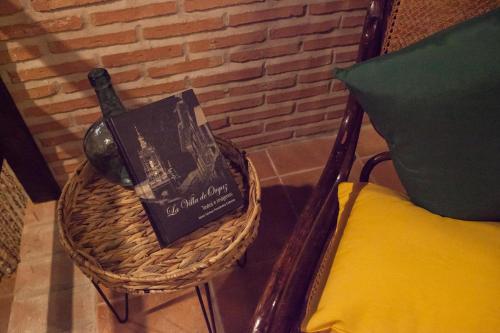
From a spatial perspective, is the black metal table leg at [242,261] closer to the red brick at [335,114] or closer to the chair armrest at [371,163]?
the chair armrest at [371,163]

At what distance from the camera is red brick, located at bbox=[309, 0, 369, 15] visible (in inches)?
52.8

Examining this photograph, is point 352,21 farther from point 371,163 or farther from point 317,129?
point 371,163

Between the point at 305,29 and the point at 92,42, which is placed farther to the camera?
the point at 305,29

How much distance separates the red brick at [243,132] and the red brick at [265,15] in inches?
18.6

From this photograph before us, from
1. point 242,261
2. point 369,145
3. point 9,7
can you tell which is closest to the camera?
point 9,7

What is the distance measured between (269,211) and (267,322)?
0.90m

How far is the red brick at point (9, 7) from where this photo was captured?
1059mm

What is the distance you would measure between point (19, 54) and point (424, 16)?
1109 mm

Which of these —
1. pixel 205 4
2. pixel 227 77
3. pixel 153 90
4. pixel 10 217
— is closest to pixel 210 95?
pixel 227 77

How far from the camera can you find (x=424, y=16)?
2.69 ft

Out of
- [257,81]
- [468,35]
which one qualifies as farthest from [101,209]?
[468,35]

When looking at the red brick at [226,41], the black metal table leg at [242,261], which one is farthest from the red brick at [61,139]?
the black metal table leg at [242,261]

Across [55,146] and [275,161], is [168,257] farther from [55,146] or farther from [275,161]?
[275,161]

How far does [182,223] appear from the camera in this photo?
88cm
